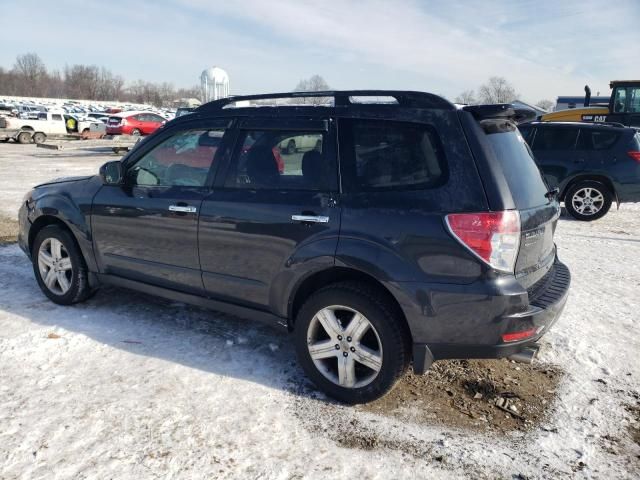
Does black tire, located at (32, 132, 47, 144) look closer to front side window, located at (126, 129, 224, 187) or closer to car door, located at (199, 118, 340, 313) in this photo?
front side window, located at (126, 129, 224, 187)

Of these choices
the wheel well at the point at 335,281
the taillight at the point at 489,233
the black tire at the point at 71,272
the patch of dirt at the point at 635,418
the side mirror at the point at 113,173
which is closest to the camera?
the taillight at the point at 489,233

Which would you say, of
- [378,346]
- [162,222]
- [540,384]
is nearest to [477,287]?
[378,346]

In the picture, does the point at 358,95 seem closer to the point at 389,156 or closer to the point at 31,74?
the point at 389,156

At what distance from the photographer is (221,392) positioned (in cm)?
336

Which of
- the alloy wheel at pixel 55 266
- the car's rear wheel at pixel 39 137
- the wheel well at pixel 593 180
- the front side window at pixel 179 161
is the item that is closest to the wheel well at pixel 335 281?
the front side window at pixel 179 161

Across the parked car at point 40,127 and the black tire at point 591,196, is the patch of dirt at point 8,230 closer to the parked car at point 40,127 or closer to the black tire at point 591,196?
the black tire at point 591,196

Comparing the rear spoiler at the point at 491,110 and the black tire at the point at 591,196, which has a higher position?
the rear spoiler at the point at 491,110

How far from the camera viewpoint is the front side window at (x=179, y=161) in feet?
12.7

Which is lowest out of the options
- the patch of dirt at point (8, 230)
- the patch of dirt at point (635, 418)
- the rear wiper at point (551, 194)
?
the patch of dirt at point (635, 418)

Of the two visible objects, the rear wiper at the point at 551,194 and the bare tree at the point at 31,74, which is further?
the bare tree at the point at 31,74

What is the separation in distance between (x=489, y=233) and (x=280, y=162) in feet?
4.85

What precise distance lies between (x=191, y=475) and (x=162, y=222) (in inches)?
78.5

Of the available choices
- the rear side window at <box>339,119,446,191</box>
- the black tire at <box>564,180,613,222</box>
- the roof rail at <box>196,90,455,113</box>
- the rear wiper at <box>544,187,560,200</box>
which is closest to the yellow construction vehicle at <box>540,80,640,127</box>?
the black tire at <box>564,180,613,222</box>

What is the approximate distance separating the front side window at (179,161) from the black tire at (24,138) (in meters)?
28.0
